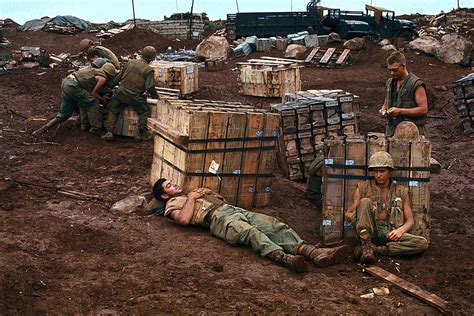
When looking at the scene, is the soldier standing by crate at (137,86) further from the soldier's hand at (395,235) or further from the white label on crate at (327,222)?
the soldier's hand at (395,235)

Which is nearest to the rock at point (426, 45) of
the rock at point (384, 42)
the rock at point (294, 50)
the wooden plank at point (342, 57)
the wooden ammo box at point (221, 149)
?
the rock at point (384, 42)

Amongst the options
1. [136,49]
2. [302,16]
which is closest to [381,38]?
[302,16]

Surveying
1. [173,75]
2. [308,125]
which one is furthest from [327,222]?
[173,75]

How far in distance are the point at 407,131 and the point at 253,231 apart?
7.71 ft

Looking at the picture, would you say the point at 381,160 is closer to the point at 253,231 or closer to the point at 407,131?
the point at 407,131

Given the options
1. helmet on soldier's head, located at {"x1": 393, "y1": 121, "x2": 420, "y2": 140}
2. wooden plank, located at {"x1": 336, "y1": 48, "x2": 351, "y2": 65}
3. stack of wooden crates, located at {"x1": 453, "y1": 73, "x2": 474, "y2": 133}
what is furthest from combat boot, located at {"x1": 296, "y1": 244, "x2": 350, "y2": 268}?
wooden plank, located at {"x1": 336, "y1": 48, "x2": 351, "y2": 65}

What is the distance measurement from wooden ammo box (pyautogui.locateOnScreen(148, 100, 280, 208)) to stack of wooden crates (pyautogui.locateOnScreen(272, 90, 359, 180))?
1.33m

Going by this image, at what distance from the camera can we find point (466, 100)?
14.3 meters

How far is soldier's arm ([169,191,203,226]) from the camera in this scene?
25.8 ft

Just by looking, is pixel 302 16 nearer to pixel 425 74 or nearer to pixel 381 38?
pixel 381 38

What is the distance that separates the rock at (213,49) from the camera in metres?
28.4

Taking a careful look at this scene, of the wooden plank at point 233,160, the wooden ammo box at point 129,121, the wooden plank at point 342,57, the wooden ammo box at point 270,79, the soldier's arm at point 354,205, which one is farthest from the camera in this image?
the wooden plank at point 342,57

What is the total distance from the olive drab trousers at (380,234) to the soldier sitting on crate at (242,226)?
14.9 inches

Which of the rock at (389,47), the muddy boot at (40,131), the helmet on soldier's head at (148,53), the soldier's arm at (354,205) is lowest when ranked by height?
the soldier's arm at (354,205)
